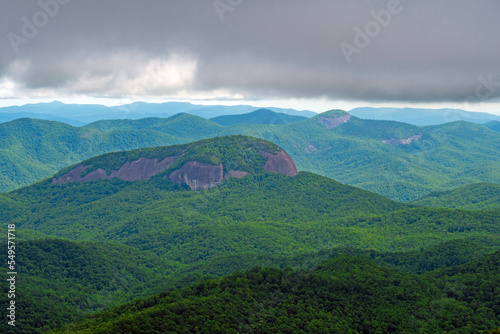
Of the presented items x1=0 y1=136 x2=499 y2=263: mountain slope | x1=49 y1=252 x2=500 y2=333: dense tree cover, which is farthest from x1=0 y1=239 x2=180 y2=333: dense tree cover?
x1=0 y1=136 x2=499 y2=263: mountain slope

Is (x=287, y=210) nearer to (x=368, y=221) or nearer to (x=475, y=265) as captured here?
(x=368, y=221)

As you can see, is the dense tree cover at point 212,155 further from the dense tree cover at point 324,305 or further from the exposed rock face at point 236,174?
the dense tree cover at point 324,305

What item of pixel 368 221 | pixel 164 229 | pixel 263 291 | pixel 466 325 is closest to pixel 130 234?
pixel 164 229

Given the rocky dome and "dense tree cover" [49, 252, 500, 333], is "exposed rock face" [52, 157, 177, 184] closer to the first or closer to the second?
the rocky dome

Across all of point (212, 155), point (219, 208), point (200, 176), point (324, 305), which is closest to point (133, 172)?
point (200, 176)

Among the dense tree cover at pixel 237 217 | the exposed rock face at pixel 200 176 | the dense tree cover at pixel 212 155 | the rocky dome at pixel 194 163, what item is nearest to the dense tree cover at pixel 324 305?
the dense tree cover at pixel 237 217

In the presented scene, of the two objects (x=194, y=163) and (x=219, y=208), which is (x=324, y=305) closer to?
(x=219, y=208)
